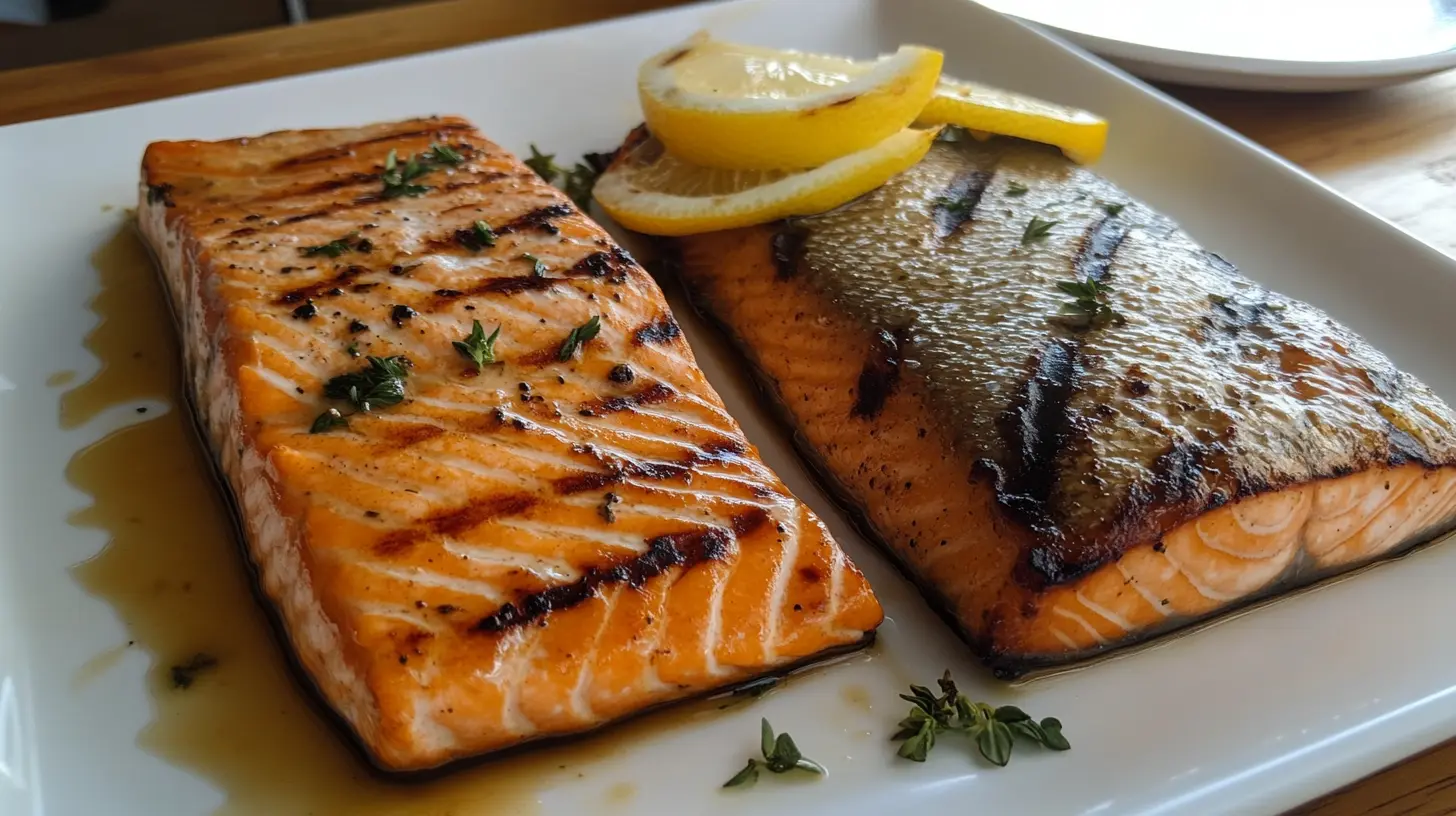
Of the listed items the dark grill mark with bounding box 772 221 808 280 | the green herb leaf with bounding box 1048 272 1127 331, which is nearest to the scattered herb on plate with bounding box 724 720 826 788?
the green herb leaf with bounding box 1048 272 1127 331

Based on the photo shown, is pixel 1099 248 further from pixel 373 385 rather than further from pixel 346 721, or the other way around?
pixel 346 721

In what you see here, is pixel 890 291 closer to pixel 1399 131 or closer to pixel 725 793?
pixel 725 793

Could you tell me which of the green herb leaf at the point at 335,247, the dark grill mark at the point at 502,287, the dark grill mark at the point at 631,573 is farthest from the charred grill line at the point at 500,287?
the dark grill mark at the point at 631,573

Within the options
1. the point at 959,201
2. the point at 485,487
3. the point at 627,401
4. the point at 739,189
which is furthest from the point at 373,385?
the point at 959,201

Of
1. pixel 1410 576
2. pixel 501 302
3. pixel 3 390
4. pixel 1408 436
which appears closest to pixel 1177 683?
pixel 1410 576

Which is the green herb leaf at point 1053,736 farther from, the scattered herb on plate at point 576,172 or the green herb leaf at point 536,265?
the scattered herb on plate at point 576,172

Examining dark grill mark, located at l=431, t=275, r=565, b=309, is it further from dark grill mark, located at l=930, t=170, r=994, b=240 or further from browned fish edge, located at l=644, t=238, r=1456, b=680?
dark grill mark, located at l=930, t=170, r=994, b=240
